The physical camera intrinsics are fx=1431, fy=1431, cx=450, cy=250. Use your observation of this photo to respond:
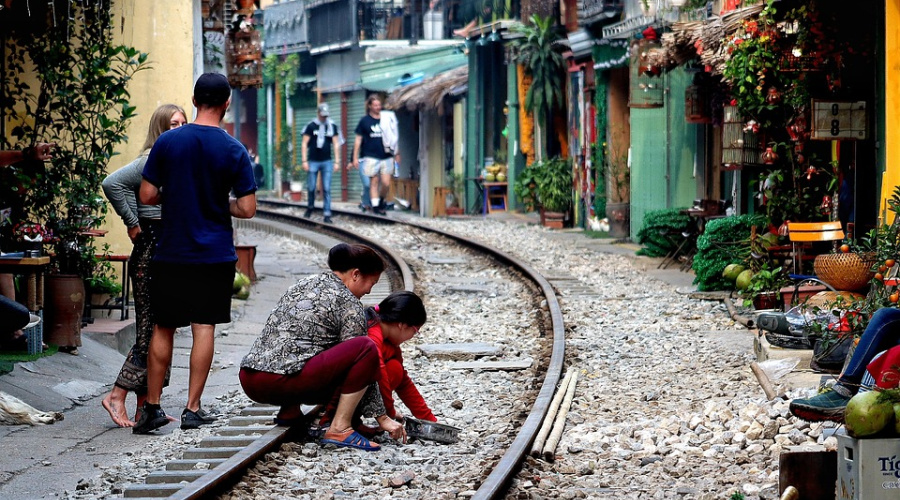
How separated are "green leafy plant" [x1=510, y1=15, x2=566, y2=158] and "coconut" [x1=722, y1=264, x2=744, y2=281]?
12.3m

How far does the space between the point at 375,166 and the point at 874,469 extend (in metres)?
21.1

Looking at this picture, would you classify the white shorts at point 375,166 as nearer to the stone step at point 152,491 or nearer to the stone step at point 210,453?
the stone step at point 210,453

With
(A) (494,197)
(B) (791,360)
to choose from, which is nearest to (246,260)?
(B) (791,360)

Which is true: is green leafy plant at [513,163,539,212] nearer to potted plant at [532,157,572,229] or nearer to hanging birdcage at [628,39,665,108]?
potted plant at [532,157,572,229]

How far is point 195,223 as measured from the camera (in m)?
7.22

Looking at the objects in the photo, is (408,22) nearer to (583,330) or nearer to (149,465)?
(583,330)

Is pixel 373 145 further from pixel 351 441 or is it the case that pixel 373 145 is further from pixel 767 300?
pixel 351 441

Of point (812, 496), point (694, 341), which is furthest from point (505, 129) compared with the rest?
point (812, 496)

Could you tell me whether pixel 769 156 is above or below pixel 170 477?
above

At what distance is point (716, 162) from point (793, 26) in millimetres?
5378

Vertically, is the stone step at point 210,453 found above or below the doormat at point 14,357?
below

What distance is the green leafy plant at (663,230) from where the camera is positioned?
55.0 ft

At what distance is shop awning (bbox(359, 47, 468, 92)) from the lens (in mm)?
33719

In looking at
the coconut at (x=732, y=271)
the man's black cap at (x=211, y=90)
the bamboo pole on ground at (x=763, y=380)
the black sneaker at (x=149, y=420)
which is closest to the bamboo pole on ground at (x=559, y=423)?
the bamboo pole on ground at (x=763, y=380)
